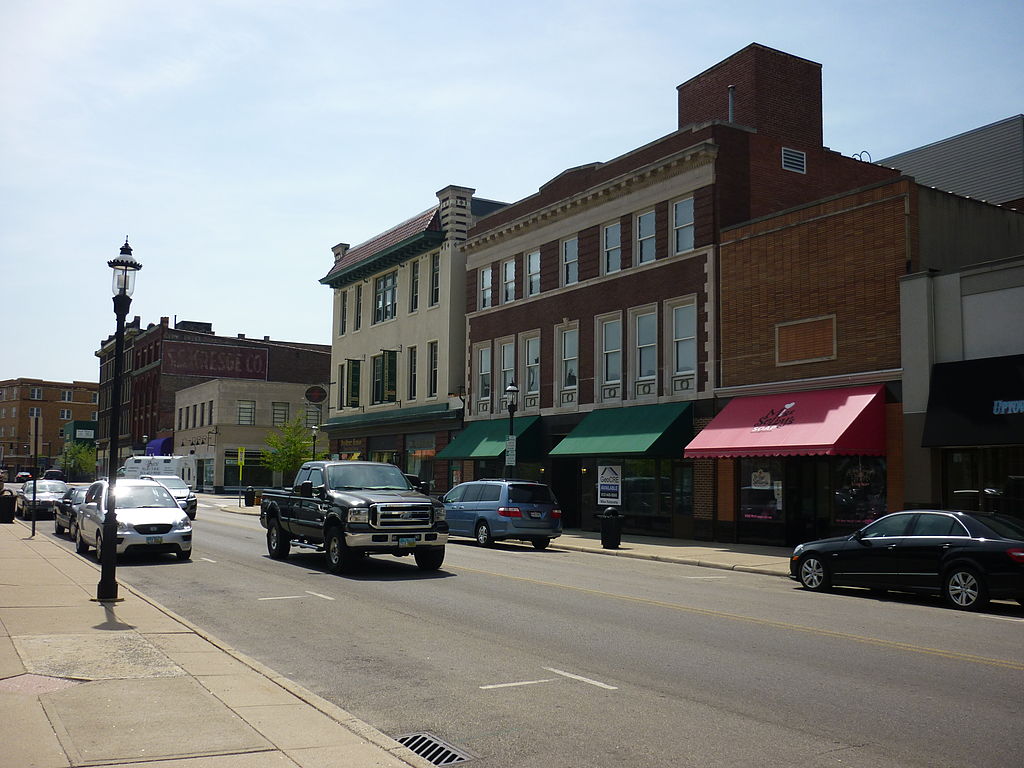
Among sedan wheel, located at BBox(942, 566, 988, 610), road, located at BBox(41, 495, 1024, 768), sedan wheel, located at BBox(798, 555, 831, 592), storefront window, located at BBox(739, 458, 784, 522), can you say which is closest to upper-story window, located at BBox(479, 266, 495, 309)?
storefront window, located at BBox(739, 458, 784, 522)

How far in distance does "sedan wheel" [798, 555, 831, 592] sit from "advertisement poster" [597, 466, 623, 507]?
1449cm

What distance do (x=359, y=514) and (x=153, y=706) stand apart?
1011cm

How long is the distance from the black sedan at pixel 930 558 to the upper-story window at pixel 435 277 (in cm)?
2946

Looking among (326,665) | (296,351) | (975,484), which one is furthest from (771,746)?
(296,351)

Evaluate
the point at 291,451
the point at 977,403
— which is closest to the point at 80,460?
the point at 291,451

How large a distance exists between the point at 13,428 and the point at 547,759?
148 meters

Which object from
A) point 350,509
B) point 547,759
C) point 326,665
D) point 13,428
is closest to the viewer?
point 547,759

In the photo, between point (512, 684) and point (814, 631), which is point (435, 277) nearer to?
point (814, 631)

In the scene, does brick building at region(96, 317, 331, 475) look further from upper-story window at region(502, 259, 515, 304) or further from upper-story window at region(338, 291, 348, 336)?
upper-story window at region(502, 259, 515, 304)

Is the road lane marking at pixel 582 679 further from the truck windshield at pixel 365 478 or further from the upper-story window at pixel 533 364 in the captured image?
the upper-story window at pixel 533 364

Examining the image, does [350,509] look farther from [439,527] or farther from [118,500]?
[118,500]

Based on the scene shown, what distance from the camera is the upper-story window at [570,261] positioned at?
3515 centimetres

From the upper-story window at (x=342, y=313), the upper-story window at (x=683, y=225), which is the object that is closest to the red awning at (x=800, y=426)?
the upper-story window at (x=683, y=225)

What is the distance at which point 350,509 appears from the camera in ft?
57.4
